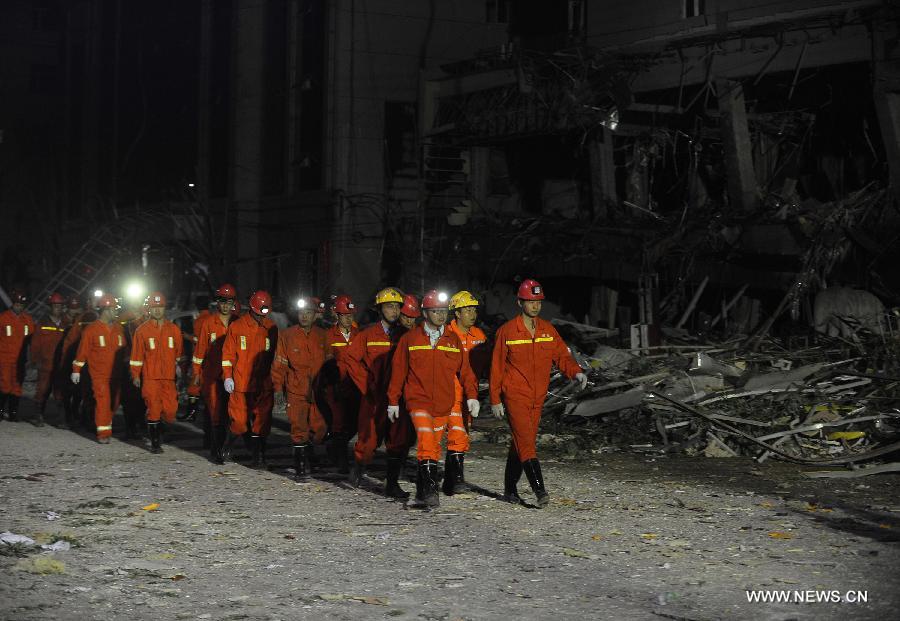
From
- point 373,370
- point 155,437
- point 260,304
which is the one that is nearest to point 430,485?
point 373,370

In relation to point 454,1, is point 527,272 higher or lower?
lower

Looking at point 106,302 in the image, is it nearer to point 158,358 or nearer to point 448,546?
point 158,358

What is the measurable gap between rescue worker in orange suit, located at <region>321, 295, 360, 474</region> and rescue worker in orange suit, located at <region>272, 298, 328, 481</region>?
127 mm

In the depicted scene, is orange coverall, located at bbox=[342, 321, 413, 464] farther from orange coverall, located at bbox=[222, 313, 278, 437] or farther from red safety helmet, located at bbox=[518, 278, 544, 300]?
orange coverall, located at bbox=[222, 313, 278, 437]

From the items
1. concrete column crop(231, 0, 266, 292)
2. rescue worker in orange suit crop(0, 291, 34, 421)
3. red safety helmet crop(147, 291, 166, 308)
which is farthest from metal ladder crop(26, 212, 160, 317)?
red safety helmet crop(147, 291, 166, 308)

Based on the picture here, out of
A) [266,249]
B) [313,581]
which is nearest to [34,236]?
[266,249]

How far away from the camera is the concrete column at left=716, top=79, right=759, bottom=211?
22875 millimetres

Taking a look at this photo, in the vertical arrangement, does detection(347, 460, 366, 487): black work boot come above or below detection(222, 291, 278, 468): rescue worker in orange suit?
below

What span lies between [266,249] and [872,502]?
29.0 meters

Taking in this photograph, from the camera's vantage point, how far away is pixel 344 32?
3419 centimetres

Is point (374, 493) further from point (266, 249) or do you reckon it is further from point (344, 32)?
point (266, 249)

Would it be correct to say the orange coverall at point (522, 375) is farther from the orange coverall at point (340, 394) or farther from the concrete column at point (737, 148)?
the concrete column at point (737, 148)

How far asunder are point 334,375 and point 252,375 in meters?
1.24

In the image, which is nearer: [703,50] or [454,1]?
[703,50]
